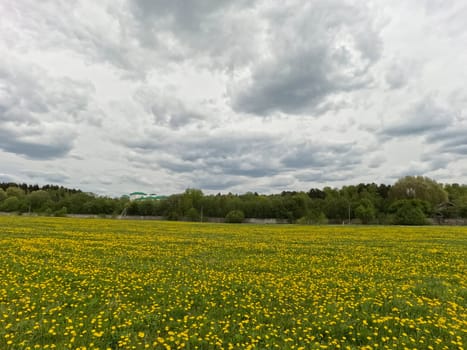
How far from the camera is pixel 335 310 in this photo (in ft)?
24.6

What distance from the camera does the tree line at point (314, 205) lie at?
88.6 meters

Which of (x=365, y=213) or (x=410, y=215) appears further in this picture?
(x=365, y=213)

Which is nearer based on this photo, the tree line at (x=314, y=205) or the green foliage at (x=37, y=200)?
the tree line at (x=314, y=205)

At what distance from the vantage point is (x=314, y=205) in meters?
107

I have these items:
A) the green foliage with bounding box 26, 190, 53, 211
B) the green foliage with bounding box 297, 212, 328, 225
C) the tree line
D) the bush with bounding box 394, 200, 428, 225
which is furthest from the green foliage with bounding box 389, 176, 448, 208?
the green foliage with bounding box 26, 190, 53, 211

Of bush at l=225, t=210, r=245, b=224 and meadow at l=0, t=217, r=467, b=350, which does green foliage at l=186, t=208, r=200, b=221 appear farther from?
A: meadow at l=0, t=217, r=467, b=350

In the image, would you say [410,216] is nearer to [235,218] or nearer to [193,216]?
[235,218]

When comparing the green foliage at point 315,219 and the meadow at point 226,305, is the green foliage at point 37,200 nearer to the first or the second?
the green foliage at point 315,219

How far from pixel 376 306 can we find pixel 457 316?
182 cm

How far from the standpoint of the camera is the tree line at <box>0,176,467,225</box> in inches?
3487

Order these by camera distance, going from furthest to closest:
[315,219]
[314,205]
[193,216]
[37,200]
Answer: [37,200] < [314,205] < [193,216] < [315,219]

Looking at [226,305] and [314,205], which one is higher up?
[314,205]

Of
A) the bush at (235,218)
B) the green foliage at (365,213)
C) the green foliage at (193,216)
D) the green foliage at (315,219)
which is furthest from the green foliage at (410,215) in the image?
the green foliage at (193,216)

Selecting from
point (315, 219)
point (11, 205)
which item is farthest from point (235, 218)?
point (11, 205)
